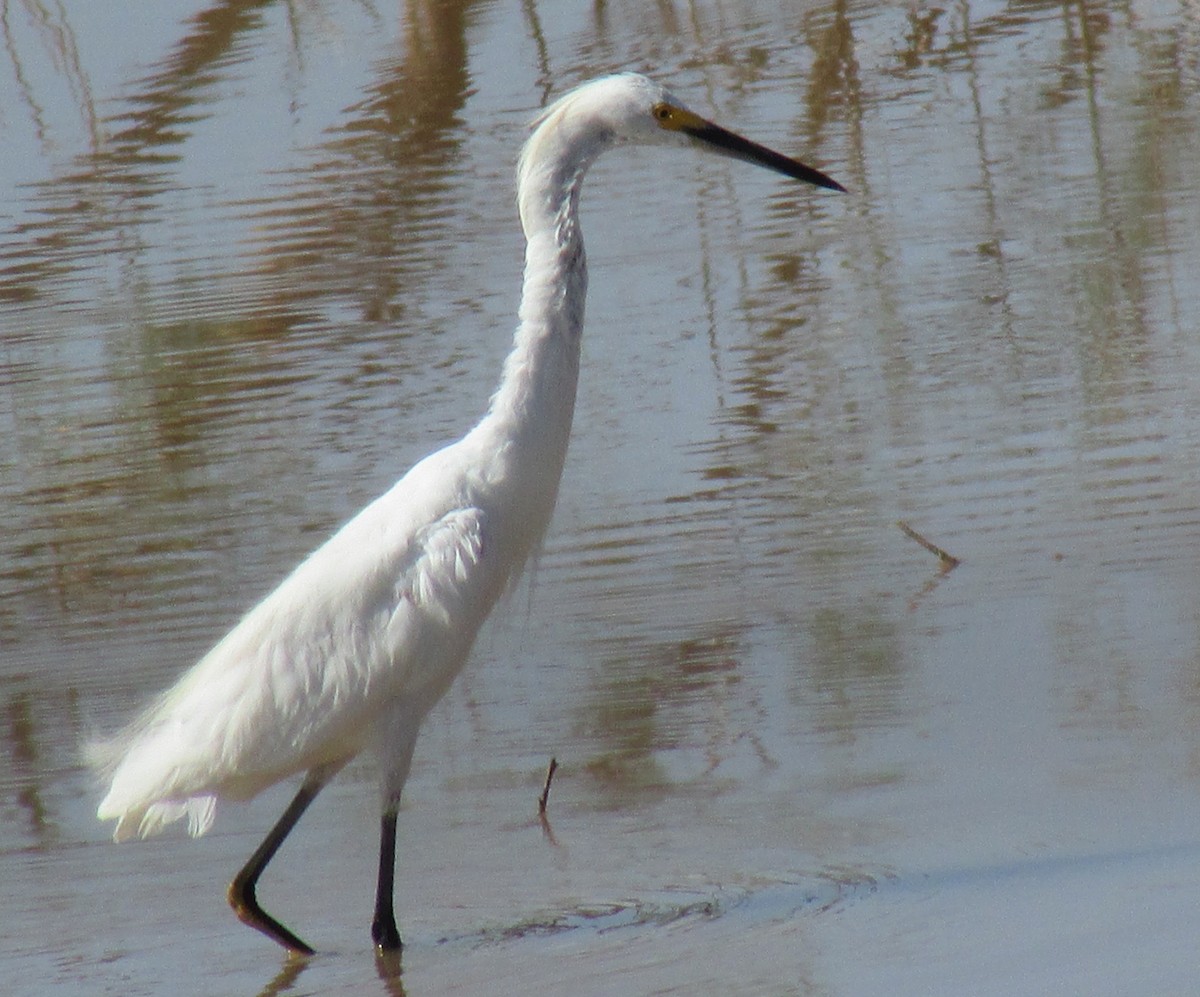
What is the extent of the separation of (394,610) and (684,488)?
276 cm

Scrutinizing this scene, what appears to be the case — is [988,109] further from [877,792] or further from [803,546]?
[877,792]

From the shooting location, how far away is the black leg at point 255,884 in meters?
4.79

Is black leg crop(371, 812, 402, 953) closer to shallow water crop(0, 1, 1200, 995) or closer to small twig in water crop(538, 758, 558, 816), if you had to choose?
shallow water crop(0, 1, 1200, 995)

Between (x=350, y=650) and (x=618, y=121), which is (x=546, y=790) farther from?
(x=618, y=121)

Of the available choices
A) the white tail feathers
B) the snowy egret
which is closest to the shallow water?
the white tail feathers

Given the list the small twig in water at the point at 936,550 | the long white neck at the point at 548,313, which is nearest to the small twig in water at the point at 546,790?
the long white neck at the point at 548,313

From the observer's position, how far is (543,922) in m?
4.75

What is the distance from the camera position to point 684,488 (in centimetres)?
745

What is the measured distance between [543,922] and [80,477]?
4031 millimetres

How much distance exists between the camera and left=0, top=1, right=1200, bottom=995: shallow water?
4.75m

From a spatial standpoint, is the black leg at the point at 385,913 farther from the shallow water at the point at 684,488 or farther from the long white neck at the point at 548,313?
the long white neck at the point at 548,313

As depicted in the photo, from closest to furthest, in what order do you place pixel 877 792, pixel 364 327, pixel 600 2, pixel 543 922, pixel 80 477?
pixel 543 922, pixel 877 792, pixel 80 477, pixel 364 327, pixel 600 2

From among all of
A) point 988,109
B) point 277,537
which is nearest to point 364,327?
point 277,537

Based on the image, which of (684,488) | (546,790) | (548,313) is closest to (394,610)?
(546,790)
